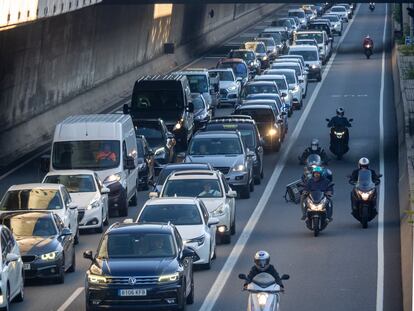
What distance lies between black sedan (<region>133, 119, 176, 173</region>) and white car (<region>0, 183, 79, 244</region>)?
526 inches

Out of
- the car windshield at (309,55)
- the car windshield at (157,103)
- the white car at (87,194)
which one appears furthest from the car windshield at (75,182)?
the car windshield at (309,55)

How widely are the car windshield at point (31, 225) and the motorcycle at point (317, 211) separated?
6589 mm

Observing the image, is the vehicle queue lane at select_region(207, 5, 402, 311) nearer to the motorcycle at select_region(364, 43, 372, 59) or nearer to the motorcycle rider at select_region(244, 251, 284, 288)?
the motorcycle rider at select_region(244, 251, 284, 288)

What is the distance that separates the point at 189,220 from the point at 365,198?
6.26 metres

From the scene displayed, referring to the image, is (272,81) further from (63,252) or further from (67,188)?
(63,252)

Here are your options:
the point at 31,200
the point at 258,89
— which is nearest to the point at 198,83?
the point at 258,89

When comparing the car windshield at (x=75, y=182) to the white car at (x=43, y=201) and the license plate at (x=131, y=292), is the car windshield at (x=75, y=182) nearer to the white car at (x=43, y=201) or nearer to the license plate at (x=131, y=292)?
the white car at (x=43, y=201)

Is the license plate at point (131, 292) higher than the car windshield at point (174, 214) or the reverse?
the reverse

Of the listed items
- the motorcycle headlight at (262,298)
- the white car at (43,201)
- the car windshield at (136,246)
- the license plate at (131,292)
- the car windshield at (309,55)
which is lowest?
the car windshield at (309,55)

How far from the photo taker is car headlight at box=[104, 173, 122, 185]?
3641 centimetres

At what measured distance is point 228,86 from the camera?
215 feet

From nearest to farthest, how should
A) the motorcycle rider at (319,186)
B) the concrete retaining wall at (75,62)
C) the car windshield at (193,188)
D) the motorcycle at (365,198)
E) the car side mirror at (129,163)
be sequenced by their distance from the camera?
the car windshield at (193,188) → the motorcycle rider at (319,186) → the motorcycle at (365,198) → the car side mirror at (129,163) → the concrete retaining wall at (75,62)

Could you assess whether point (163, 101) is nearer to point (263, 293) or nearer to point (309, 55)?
point (309, 55)

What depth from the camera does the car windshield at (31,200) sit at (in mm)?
30781
